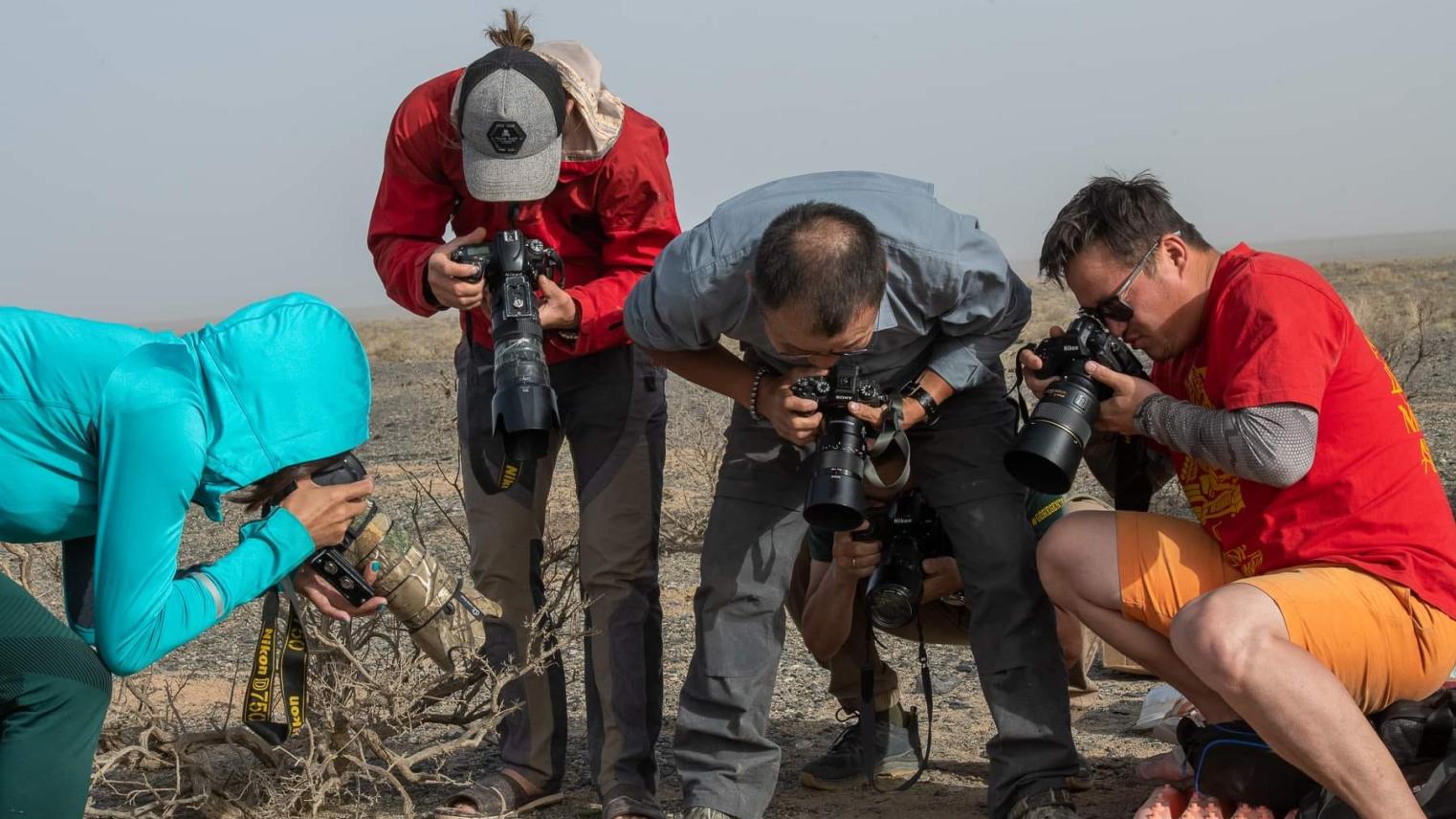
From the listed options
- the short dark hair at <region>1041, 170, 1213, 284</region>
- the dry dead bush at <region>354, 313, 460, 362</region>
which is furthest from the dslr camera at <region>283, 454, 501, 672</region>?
the dry dead bush at <region>354, 313, 460, 362</region>

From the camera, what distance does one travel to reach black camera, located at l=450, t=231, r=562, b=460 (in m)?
3.34

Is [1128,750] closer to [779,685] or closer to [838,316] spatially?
[779,685]

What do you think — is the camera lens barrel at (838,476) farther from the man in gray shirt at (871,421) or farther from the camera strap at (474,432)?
the camera strap at (474,432)

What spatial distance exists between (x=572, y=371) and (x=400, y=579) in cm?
83

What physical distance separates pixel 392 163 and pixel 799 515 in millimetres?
1411

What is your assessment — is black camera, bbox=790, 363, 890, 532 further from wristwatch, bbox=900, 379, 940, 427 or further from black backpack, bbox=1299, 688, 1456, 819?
black backpack, bbox=1299, 688, 1456, 819

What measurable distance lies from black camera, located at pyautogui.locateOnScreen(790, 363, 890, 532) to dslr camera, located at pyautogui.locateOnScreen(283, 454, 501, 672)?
853mm

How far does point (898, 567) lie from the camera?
366cm

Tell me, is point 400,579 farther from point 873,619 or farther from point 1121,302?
point 1121,302

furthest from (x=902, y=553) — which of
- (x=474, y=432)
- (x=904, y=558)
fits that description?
(x=474, y=432)

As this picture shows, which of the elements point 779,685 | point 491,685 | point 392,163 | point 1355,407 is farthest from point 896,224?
point 779,685

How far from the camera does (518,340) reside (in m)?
3.45

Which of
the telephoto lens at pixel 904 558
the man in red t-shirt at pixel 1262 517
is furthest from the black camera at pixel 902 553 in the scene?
the man in red t-shirt at pixel 1262 517

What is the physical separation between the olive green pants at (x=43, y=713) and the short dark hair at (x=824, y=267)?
5.11 feet
